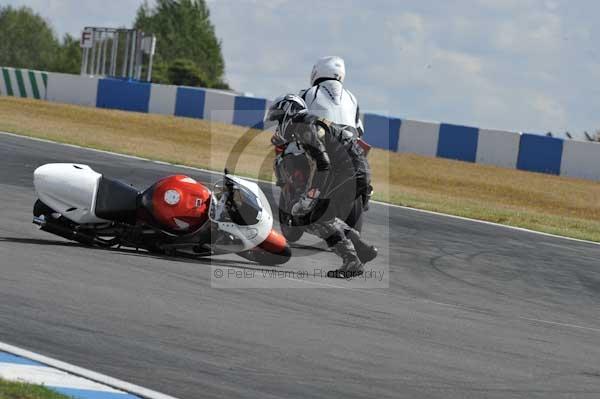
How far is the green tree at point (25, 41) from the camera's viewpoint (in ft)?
356

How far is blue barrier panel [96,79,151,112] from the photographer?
35281 millimetres

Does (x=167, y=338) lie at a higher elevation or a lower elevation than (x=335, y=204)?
lower

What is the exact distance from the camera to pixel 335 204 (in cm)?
898

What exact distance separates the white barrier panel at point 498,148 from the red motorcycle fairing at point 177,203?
21.0m

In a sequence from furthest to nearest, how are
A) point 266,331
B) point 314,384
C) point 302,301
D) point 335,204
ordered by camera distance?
point 335,204 → point 302,301 → point 266,331 → point 314,384

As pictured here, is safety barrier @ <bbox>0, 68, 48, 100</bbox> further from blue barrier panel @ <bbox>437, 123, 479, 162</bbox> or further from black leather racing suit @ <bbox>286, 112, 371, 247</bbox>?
black leather racing suit @ <bbox>286, 112, 371, 247</bbox>

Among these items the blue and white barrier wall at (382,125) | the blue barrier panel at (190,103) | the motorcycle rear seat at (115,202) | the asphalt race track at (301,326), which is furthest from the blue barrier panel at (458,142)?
the motorcycle rear seat at (115,202)

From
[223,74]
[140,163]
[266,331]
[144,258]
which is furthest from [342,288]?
[223,74]

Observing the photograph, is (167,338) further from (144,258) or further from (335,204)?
(335,204)

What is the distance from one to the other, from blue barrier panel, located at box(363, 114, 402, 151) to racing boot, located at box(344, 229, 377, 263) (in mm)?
Answer: 20955

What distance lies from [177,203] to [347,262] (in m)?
1.51

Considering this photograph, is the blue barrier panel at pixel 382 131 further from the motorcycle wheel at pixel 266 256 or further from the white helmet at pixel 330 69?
the motorcycle wheel at pixel 266 256

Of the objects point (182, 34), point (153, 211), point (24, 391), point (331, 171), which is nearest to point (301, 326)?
point (153, 211)

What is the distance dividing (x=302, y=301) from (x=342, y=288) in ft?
2.86
